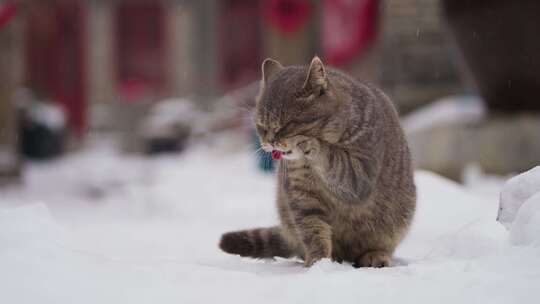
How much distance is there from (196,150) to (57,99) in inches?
137

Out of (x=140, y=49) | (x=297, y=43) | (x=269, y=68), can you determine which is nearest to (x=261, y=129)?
(x=269, y=68)

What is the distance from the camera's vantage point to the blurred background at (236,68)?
5453 mm

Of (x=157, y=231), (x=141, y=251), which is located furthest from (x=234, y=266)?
(x=157, y=231)

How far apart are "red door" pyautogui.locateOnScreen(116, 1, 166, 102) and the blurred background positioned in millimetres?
24

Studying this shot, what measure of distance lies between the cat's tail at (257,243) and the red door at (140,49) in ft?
45.5

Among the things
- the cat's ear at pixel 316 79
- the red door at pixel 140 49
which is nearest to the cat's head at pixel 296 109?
the cat's ear at pixel 316 79

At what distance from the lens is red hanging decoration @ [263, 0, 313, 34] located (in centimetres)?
902

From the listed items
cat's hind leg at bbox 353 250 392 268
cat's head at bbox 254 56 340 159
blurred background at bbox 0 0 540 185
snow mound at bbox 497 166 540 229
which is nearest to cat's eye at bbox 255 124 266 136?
cat's head at bbox 254 56 340 159

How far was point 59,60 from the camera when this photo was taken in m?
14.0

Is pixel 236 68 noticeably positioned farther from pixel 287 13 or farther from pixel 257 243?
pixel 257 243

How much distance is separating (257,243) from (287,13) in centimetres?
679

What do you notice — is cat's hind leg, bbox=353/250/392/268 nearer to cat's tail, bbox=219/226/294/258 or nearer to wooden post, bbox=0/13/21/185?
cat's tail, bbox=219/226/294/258

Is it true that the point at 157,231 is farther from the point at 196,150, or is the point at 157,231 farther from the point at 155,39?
the point at 155,39

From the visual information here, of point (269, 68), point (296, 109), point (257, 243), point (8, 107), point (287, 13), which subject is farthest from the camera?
point (287, 13)
